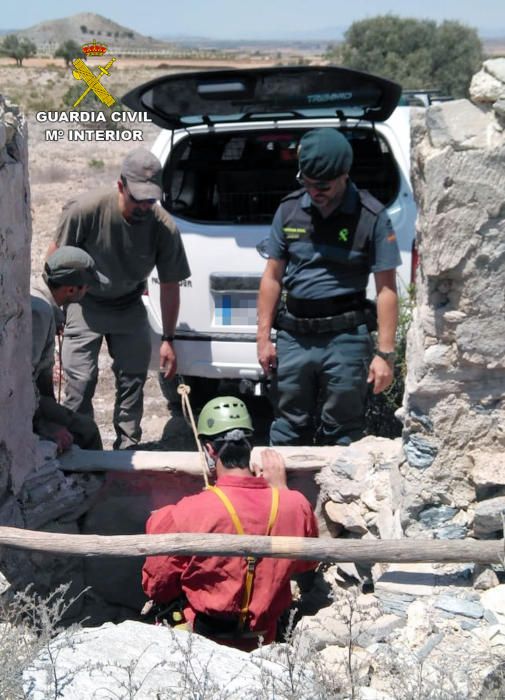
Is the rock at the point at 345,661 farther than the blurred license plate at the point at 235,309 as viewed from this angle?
No

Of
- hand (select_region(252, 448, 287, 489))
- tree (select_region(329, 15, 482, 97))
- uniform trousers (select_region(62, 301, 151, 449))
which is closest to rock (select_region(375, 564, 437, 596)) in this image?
hand (select_region(252, 448, 287, 489))

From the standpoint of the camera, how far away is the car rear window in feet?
19.9

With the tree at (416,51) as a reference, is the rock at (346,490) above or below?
above

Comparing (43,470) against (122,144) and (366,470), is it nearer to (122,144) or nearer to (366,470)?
(366,470)

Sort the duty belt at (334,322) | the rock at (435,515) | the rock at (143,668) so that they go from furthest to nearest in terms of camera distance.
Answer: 1. the duty belt at (334,322)
2. the rock at (435,515)
3. the rock at (143,668)

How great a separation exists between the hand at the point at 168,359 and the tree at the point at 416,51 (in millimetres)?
24444

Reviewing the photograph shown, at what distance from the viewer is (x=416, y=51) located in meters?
32.4

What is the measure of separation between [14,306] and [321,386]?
166cm

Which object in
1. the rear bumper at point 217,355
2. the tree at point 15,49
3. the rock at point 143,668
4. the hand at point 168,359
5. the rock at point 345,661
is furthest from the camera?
the tree at point 15,49

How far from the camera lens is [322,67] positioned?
528 centimetres

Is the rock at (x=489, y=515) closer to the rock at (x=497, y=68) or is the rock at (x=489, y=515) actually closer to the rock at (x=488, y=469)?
the rock at (x=488, y=469)

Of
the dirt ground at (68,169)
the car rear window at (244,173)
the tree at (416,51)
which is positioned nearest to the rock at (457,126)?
the dirt ground at (68,169)

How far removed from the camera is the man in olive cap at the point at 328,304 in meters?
4.60

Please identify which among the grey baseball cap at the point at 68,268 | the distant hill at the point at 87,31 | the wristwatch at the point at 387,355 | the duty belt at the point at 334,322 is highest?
the grey baseball cap at the point at 68,268
